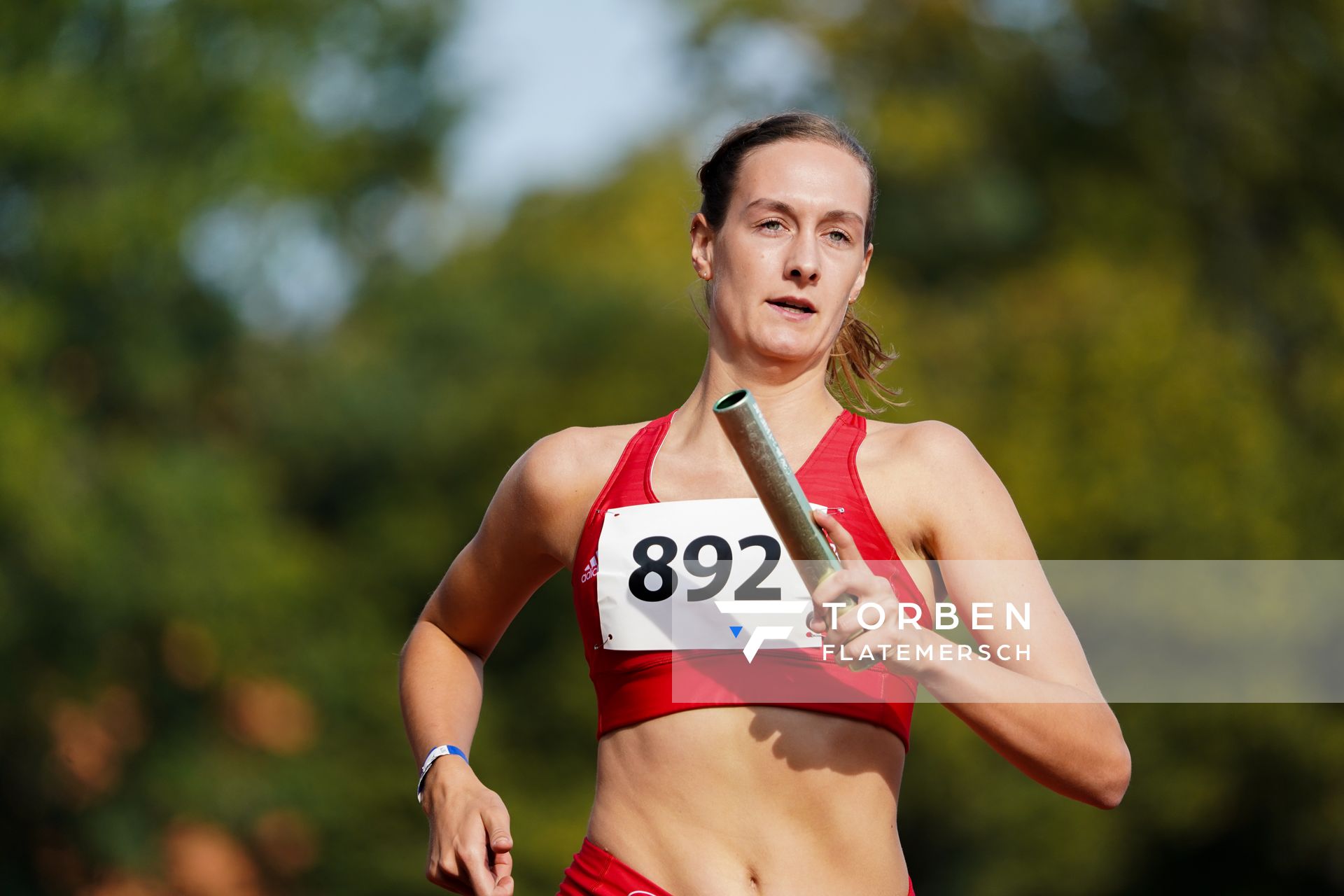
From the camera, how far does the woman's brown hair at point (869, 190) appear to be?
3.95 m

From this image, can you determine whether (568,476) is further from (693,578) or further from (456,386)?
(456,386)

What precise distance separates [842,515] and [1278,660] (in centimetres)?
2046

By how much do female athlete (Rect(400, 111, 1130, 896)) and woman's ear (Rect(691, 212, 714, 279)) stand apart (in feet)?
0.04

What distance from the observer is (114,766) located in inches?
858

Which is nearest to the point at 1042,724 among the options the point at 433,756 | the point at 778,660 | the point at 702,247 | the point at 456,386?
the point at 778,660

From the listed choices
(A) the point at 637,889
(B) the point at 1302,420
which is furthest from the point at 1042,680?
(B) the point at 1302,420

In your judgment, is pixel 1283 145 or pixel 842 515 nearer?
pixel 842 515

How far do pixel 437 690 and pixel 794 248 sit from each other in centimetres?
130

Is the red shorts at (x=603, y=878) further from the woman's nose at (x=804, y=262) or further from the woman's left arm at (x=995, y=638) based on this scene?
the woman's nose at (x=804, y=262)

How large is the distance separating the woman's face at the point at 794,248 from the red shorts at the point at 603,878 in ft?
3.68

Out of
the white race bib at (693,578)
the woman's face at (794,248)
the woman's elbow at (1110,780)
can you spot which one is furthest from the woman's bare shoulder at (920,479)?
the woman's elbow at (1110,780)

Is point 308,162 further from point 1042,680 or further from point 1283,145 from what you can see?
point 1042,680

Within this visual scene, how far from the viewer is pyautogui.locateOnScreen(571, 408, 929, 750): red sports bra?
347 centimetres

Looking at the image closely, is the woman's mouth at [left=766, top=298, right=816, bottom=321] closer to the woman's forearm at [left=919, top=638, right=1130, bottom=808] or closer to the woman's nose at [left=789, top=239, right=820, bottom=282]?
the woman's nose at [left=789, top=239, right=820, bottom=282]
